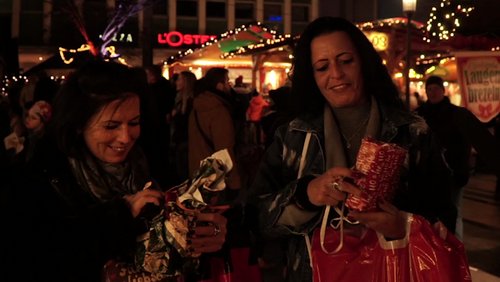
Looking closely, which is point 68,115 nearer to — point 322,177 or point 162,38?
point 322,177

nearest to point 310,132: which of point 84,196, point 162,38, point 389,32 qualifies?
point 84,196

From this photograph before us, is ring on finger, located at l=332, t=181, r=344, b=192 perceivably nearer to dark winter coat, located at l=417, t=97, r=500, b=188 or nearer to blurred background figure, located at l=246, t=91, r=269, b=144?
dark winter coat, located at l=417, t=97, r=500, b=188

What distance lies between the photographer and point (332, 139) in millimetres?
1894

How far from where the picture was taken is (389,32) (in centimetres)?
1270

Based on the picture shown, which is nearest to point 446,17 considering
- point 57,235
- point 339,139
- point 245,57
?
point 339,139

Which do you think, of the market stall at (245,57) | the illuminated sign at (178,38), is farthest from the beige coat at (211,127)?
the illuminated sign at (178,38)

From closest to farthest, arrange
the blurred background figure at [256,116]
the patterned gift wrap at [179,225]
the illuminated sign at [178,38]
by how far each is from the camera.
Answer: the patterned gift wrap at [179,225] → the blurred background figure at [256,116] → the illuminated sign at [178,38]

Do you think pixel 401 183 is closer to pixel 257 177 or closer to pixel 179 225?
pixel 257 177

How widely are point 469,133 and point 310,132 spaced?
107 cm

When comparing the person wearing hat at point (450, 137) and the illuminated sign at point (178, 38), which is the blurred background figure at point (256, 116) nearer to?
the person wearing hat at point (450, 137)

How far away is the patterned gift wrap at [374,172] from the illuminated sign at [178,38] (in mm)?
32460

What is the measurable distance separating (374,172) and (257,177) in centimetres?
65

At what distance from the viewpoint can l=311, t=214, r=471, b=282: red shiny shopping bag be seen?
62.4 inches

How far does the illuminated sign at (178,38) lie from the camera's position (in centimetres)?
3306
